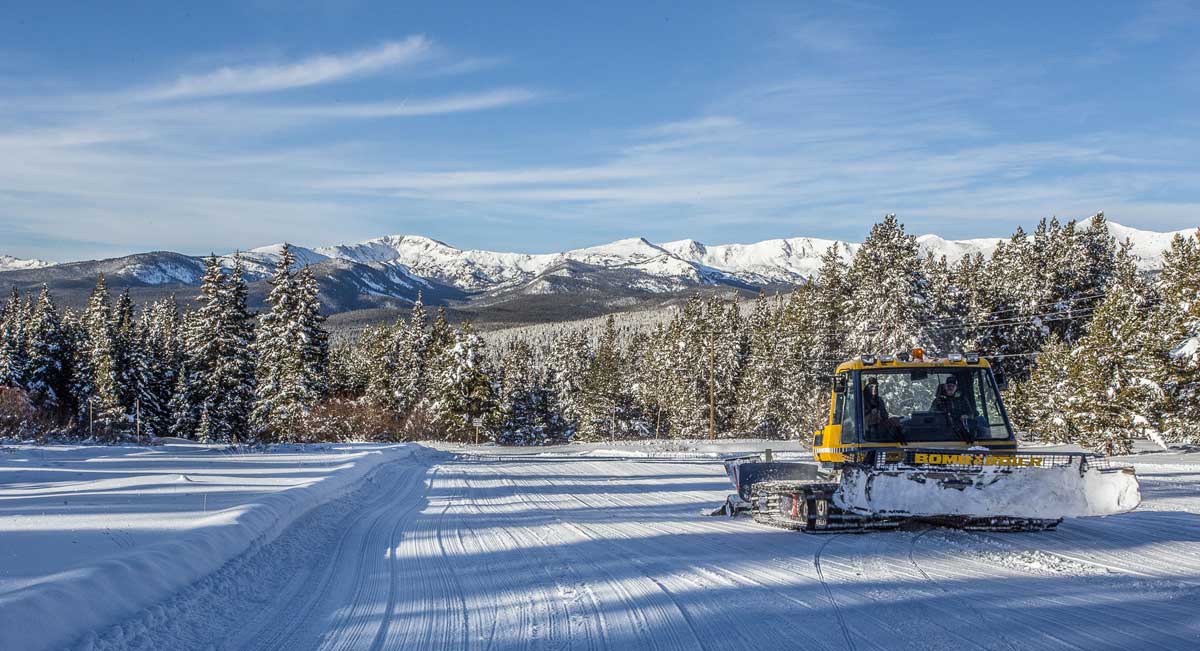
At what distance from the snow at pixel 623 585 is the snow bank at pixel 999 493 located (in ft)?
1.37

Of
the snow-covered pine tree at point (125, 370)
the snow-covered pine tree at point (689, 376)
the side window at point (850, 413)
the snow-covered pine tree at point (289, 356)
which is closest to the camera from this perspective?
the side window at point (850, 413)

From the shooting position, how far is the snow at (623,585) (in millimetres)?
5395

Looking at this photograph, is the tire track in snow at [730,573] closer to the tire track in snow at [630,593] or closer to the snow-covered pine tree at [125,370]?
the tire track in snow at [630,593]

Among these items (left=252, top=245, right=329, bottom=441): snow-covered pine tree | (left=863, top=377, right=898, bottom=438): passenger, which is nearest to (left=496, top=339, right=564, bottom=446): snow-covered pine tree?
(left=252, top=245, right=329, bottom=441): snow-covered pine tree

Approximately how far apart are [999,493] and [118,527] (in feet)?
33.2

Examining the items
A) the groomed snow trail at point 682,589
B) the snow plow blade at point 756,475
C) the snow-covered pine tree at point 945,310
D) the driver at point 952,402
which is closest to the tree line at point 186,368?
the groomed snow trail at point 682,589

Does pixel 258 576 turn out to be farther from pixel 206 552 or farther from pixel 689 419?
pixel 689 419

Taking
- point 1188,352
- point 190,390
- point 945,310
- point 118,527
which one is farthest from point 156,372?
point 1188,352

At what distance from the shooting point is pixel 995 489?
8805 mm

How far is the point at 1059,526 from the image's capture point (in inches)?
395

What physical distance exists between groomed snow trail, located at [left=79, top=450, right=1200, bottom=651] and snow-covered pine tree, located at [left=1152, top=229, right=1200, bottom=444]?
1929 cm

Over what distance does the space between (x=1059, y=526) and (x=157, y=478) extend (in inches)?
608

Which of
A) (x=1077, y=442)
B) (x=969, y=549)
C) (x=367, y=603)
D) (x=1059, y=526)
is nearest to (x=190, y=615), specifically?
(x=367, y=603)

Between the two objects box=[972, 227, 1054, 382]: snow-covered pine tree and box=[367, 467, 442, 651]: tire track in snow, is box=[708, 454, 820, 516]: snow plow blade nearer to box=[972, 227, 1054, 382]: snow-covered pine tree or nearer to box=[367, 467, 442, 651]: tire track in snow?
box=[367, 467, 442, 651]: tire track in snow
